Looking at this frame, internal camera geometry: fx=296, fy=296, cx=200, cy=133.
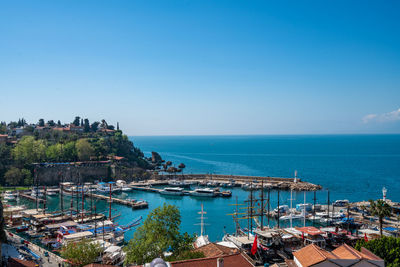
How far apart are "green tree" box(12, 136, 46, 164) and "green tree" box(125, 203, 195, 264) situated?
70209 mm

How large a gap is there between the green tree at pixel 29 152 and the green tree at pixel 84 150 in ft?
30.5

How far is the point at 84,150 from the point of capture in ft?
294

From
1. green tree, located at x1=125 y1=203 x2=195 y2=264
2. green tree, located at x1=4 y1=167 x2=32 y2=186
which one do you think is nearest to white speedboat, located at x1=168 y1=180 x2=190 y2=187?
green tree, located at x1=4 y1=167 x2=32 y2=186

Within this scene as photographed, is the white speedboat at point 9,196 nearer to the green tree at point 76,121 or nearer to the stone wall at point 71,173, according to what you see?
the stone wall at point 71,173

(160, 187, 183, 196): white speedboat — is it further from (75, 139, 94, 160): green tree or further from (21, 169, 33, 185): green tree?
(21, 169, 33, 185): green tree

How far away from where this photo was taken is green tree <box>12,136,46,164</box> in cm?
7825

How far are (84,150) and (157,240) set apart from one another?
249 feet

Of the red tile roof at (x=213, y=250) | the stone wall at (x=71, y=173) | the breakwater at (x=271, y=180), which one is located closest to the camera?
the red tile roof at (x=213, y=250)

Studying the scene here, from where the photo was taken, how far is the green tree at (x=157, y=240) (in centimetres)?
1975

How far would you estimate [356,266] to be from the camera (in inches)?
677

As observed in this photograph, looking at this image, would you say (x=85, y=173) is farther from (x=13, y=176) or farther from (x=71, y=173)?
(x=13, y=176)

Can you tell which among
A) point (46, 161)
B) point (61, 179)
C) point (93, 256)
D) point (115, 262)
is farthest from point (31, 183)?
point (93, 256)

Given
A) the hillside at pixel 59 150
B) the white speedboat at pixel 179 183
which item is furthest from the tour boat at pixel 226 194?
the hillside at pixel 59 150

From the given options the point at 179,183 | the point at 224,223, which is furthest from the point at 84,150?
the point at 224,223
